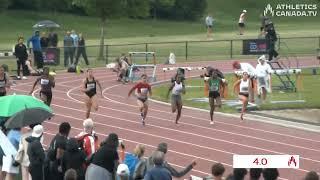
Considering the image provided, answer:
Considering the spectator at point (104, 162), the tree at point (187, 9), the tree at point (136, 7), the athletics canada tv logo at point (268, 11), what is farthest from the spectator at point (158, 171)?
the athletics canada tv logo at point (268, 11)

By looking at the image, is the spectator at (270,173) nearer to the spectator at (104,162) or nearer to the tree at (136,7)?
the spectator at (104,162)

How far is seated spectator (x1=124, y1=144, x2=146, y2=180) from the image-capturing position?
1382cm

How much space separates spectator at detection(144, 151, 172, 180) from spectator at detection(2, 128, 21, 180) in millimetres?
3541

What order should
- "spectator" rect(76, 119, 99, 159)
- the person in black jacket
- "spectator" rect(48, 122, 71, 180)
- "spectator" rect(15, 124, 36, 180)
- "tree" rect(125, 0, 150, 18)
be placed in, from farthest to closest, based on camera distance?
"tree" rect(125, 0, 150, 18), the person in black jacket, "spectator" rect(15, 124, 36, 180), "spectator" rect(76, 119, 99, 159), "spectator" rect(48, 122, 71, 180)

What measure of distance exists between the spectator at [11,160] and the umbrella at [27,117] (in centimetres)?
12

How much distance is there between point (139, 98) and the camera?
82.1 feet

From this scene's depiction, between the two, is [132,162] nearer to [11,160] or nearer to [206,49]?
[11,160]

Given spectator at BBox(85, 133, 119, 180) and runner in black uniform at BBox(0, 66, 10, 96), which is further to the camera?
runner in black uniform at BBox(0, 66, 10, 96)

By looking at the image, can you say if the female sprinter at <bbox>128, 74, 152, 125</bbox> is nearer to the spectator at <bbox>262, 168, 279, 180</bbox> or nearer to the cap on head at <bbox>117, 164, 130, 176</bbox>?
the cap on head at <bbox>117, 164, 130, 176</bbox>

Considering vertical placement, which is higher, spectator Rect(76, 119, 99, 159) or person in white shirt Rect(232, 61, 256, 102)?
person in white shirt Rect(232, 61, 256, 102)

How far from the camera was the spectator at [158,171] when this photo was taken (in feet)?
42.3

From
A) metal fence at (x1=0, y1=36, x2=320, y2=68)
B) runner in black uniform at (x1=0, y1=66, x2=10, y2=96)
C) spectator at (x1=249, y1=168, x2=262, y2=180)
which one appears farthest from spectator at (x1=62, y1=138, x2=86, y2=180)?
metal fence at (x1=0, y1=36, x2=320, y2=68)

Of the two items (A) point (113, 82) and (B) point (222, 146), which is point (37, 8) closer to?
(A) point (113, 82)

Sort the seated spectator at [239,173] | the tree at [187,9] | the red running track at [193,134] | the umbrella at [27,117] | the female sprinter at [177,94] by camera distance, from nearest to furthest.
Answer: the seated spectator at [239,173] < the umbrella at [27,117] < the red running track at [193,134] < the female sprinter at [177,94] < the tree at [187,9]
